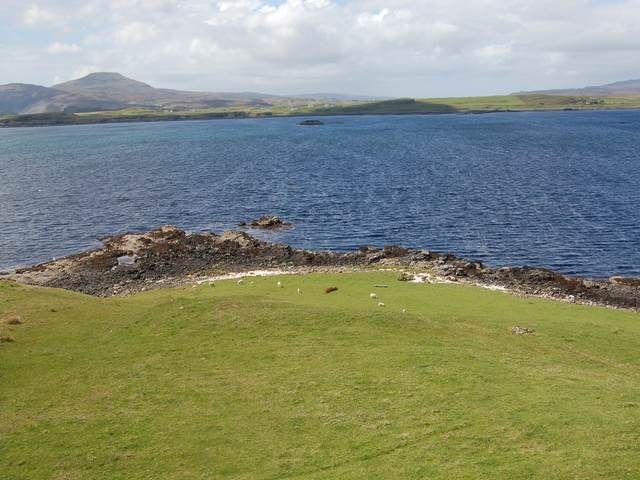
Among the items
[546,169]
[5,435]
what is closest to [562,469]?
[5,435]

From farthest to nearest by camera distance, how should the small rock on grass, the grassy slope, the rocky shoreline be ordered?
the rocky shoreline < the small rock on grass < the grassy slope

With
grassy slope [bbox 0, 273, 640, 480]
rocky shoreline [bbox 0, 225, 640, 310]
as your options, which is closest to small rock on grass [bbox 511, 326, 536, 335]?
grassy slope [bbox 0, 273, 640, 480]

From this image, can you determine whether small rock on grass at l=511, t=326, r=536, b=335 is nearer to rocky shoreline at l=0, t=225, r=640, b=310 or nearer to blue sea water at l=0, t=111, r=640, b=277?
rocky shoreline at l=0, t=225, r=640, b=310

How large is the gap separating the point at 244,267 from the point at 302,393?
39.1m

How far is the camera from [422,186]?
11688cm

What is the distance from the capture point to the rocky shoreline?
55.6m

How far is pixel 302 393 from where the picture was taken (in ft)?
83.6

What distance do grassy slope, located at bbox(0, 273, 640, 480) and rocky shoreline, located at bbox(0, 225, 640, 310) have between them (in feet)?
51.4

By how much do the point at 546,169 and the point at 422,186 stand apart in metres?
38.9

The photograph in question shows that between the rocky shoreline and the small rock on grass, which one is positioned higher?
the small rock on grass

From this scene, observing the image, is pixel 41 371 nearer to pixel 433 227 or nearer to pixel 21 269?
pixel 21 269

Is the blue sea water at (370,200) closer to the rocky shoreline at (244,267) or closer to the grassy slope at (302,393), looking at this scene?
the rocky shoreline at (244,267)

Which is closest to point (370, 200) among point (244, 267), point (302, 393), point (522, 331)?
point (244, 267)

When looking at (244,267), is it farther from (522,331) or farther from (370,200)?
(370,200)
